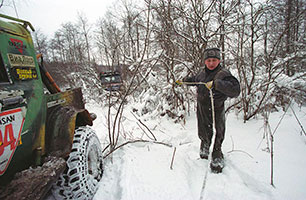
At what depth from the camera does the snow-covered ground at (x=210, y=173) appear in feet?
5.67

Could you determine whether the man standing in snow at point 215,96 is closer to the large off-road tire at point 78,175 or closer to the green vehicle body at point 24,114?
the large off-road tire at point 78,175

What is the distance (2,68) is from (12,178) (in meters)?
0.88

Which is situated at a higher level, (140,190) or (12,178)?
A: (12,178)

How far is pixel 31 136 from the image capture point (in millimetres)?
1339

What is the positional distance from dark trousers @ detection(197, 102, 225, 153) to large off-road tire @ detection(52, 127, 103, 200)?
64.4 inches

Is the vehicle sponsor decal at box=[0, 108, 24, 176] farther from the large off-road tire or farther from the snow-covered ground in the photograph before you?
the snow-covered ground

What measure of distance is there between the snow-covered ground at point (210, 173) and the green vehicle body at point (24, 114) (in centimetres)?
86

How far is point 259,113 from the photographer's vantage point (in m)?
3.92

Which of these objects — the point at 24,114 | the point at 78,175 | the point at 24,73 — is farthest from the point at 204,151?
the point at 24,73

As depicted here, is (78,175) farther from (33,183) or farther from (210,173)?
(210,173)

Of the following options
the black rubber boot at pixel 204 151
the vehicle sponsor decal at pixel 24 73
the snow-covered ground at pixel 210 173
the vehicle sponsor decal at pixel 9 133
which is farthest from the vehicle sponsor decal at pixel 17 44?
the black rubber boot at pixel 204 151

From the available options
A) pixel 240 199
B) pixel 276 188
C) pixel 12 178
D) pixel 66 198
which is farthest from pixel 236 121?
pixel 12 178

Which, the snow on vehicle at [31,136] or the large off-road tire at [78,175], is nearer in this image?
the snow on vehicle at [31,136]

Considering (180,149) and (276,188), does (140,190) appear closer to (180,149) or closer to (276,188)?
(180,149)
